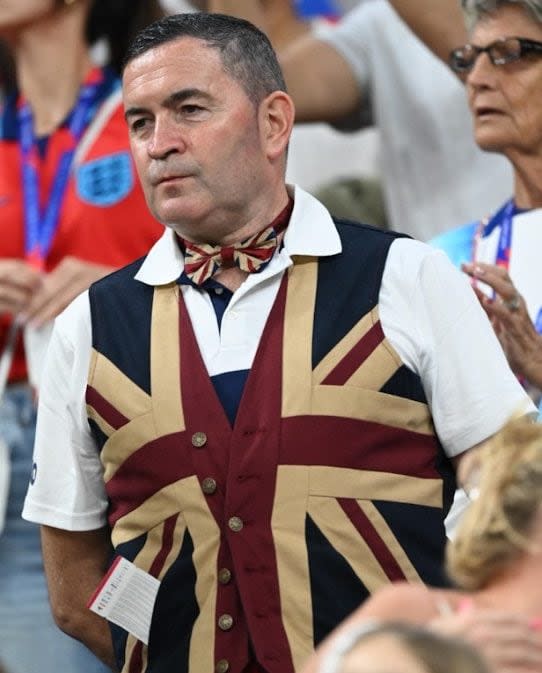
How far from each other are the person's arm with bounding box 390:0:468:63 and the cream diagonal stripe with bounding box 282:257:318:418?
155 cm

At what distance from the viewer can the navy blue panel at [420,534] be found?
9.72 feet

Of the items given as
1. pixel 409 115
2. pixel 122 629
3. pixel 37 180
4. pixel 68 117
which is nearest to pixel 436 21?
pixel 409 115

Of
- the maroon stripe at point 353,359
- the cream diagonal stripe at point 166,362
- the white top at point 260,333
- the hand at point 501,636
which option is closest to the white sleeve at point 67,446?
the white top at point 260,333

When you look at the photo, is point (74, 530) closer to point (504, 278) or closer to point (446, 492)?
point (446, 492)

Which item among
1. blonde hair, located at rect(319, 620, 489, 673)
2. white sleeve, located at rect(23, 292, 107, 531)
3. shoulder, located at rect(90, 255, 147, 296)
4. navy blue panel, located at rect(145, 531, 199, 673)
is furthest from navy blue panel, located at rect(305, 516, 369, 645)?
blonde hair, located at rect(319, 620, 489, 673)

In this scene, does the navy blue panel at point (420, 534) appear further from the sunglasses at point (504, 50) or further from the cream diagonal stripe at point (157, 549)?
the sunglasses at point (504, 50)

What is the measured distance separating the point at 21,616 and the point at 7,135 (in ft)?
4.19

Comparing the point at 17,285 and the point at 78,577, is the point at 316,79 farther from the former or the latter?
the point at 78,577

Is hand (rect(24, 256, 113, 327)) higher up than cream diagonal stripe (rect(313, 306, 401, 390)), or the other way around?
cream diagonal stripe (rect(313, 306, 401, 390))

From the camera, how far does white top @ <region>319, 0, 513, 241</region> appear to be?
4.84 m

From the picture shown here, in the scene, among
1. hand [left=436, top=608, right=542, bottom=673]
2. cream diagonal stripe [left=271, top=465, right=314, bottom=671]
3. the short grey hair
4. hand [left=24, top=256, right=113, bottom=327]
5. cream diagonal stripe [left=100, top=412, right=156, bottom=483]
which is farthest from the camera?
hand [left=24, top=256, right=113, bottom=327]

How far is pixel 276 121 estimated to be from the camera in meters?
3.19

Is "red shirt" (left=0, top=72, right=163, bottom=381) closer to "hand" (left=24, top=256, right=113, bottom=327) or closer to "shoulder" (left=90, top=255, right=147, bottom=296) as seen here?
"hand" (left=24, top=256, right=113, bottom=327)

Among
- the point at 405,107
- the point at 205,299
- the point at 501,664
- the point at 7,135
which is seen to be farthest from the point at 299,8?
the point at 501,664
